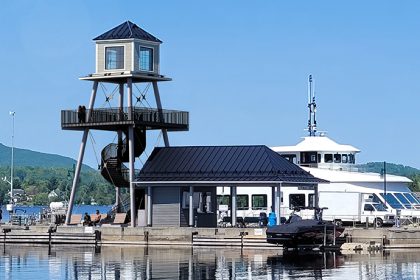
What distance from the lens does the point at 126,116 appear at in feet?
257

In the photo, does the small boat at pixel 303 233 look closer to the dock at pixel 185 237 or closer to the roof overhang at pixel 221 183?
the dock at pixel 185 237

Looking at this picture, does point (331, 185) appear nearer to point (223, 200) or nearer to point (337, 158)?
point (337, 158)

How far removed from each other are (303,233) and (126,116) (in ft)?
47.5

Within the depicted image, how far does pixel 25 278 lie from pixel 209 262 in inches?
413

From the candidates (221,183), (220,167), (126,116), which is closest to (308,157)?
(220,167)

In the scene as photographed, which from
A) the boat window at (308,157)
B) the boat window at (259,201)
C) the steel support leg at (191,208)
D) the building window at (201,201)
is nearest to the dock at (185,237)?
the steel support leg at (191,208)

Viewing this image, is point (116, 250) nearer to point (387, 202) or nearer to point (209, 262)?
point (209, 262)

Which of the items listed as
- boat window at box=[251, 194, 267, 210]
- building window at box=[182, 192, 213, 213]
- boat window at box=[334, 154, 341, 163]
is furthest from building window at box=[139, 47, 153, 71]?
boat window at box=[334, 154, 341, 163]

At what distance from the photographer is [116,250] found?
73.5 m

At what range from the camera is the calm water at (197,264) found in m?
57.5

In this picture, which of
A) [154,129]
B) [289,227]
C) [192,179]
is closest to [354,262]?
[289,227]

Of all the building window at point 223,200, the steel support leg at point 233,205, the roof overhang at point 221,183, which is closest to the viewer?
the roof overhang at point 221,183

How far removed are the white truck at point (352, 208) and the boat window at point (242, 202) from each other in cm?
565

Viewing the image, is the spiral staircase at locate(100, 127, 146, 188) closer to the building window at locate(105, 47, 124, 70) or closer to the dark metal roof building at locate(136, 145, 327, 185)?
the dark metal roof building at locate(136, 145, 327, 185)
